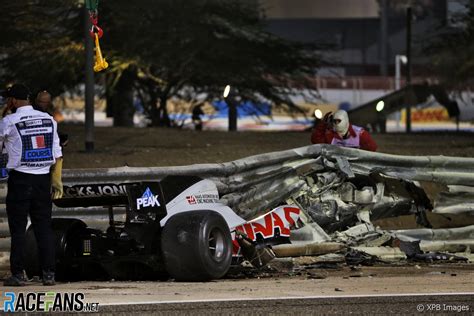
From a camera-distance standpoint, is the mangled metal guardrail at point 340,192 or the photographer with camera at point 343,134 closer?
the mangled metal guardrail at point 340,192

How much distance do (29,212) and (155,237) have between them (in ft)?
3.59

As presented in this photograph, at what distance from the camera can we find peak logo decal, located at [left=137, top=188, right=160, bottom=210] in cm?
1001

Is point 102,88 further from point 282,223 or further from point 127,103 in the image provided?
point 282,223

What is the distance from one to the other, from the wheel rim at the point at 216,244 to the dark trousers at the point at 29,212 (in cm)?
135

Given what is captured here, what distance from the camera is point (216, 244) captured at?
10086mm

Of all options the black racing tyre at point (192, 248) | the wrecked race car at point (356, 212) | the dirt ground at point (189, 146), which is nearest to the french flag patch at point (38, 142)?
the black racing tyre at point (192, 248)

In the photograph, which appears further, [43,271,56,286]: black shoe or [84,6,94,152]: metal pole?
[84,6,94,152]: metal pole

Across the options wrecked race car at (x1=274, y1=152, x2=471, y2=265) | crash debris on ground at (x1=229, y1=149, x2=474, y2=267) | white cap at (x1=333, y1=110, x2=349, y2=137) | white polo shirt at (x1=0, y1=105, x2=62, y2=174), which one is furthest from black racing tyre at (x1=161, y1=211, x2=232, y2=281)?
white cap at (x1=333, y1=110, x2=349, y2=137)

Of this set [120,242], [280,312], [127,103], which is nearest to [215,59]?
[127,103]

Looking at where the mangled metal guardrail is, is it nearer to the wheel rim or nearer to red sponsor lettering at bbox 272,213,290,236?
red sponsor lettering at bbox 272,213,290,236

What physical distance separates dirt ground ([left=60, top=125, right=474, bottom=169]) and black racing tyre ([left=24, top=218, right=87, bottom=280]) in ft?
18.3

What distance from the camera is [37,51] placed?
94.0 feet

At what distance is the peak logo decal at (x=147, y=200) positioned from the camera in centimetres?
1001

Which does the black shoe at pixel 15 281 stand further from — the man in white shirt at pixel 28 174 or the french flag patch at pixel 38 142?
the french flag patch at pixel 38 142
